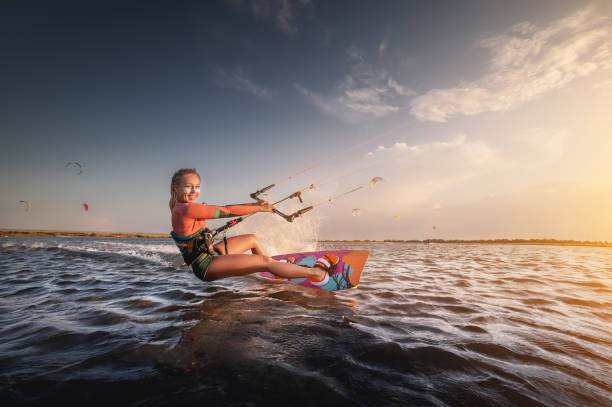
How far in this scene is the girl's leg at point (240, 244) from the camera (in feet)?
18.7

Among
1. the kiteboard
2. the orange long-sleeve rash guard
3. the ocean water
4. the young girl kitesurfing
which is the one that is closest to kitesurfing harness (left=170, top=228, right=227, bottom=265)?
the young girl kitesurfing

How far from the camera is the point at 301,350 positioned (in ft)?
9.08

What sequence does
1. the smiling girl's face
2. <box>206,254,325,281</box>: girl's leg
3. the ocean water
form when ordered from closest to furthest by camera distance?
the ocean water → <box>206,254,325,281</box>: girl's leg → the smiling girl's face

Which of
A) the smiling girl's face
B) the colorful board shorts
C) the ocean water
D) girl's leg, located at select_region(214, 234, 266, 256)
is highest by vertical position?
the smiling girl's face

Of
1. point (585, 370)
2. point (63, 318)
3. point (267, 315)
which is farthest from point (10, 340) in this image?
point (585, 370)

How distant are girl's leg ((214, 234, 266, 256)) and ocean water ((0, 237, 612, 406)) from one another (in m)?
1.08

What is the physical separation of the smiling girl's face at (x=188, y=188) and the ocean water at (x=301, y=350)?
2.05 meters

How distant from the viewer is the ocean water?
6.57 ft

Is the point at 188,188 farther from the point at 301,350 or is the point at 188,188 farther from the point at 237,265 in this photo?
the point at 301,350

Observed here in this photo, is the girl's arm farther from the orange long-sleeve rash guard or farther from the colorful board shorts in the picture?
the colorful board shorts

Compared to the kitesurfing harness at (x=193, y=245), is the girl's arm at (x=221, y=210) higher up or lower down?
higher up

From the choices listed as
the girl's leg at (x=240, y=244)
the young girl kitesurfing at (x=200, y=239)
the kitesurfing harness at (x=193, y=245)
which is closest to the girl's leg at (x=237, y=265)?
the young girl kitesurfing at (x=200, y=239)

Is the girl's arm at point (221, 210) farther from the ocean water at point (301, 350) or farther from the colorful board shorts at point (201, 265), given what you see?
the ocean water at point (301, 350)

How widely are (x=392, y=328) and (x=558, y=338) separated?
224cm
